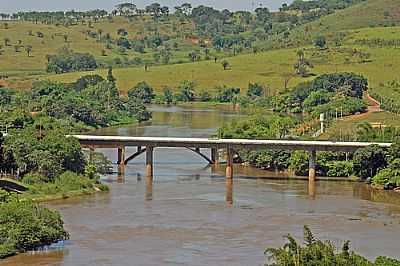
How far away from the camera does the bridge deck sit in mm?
78062

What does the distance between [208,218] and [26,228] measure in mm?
12908

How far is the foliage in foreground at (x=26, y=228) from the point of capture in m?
50.7

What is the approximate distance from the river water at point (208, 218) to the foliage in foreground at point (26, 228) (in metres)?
0.66

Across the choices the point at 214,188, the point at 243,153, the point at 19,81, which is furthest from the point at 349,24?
the point at 214,188

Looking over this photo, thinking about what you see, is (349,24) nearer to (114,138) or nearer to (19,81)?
(19,81)

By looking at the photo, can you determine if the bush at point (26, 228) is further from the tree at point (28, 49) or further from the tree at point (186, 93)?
the tree at point (28, 49)

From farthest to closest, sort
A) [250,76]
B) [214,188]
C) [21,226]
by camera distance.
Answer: [250,76], [214,188], [21,226]

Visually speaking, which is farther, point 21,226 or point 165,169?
point 165,169

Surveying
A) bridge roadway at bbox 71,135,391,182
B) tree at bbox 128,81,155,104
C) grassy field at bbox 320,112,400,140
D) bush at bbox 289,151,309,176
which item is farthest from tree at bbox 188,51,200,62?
bush at bbox 289,151,309,176

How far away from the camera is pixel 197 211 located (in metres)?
63.1

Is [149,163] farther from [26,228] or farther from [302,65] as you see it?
[302,65]

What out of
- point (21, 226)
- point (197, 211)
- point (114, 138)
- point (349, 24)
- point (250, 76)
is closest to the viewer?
point (21, 226)

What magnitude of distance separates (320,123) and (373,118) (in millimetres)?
7185

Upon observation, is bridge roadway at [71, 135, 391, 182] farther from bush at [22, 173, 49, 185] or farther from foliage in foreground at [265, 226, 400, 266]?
foliage in foreground at [265, 226, 400, 266]
